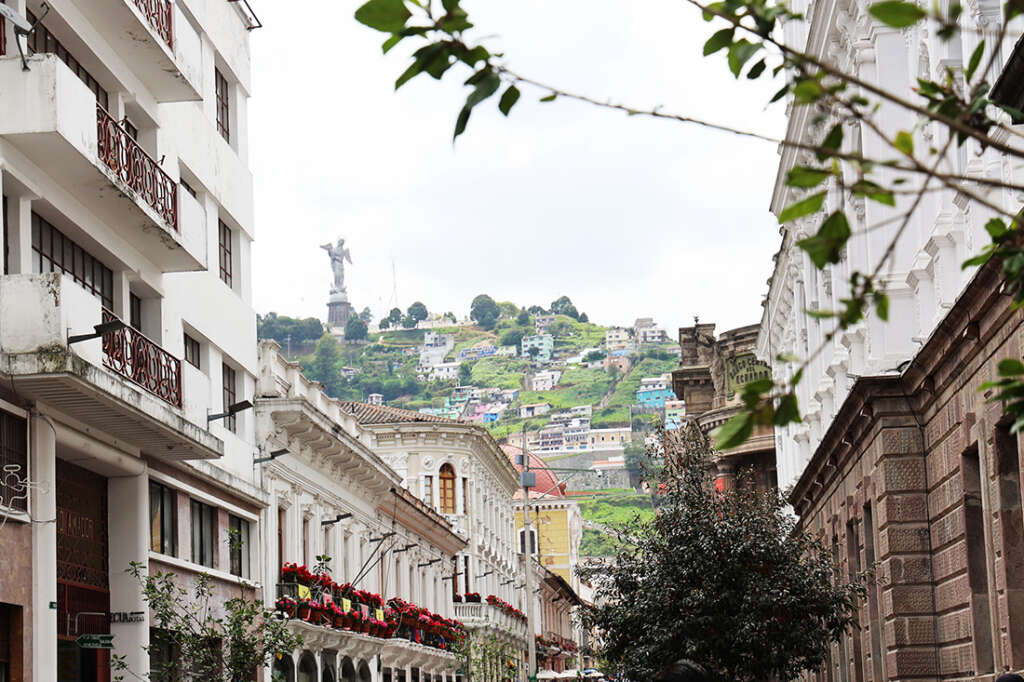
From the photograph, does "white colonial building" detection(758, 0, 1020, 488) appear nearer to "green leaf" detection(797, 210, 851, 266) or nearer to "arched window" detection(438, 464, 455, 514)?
"green leaf" detection(797, 210, 851, 266)

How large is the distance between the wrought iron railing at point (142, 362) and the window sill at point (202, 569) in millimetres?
2731

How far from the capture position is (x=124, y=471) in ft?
74.5

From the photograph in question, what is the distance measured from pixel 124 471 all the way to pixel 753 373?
88.1 ft

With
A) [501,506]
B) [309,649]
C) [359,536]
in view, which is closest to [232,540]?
[309,649]

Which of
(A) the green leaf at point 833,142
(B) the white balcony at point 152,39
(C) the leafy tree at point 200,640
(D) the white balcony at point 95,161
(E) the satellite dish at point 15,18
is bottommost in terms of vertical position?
(C) the leafy tree at point 200,640

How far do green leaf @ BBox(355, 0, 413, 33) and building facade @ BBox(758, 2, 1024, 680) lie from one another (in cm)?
756

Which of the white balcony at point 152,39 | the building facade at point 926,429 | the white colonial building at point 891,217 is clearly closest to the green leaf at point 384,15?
the white colonial building at point 891,217

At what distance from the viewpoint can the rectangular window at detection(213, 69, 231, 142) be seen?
1176 inches

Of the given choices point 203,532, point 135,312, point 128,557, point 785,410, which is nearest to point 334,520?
point 203,532

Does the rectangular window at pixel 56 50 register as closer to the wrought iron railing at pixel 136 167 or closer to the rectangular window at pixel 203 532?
the wrought iron railing at pixel 136 167

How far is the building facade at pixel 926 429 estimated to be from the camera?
1541cm

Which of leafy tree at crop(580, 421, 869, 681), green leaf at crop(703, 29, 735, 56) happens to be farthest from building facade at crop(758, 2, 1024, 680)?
green leaf at crop(703, 29, 735, 56)

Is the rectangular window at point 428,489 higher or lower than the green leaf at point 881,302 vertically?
higher

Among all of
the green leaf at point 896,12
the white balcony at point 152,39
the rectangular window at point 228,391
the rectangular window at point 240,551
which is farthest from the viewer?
the rectangular window at point 228,391
